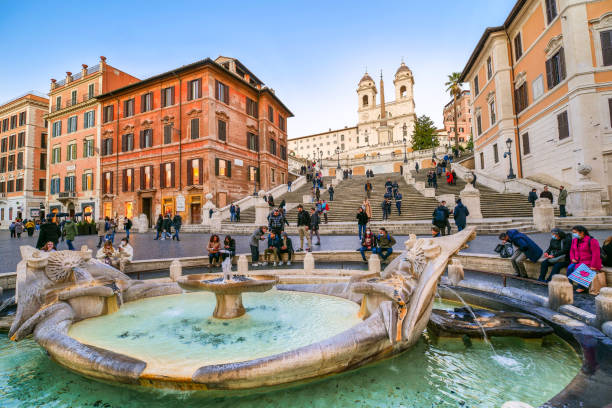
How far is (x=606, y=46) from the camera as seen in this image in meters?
15.4

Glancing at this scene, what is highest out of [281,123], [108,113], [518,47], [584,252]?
[518,47]

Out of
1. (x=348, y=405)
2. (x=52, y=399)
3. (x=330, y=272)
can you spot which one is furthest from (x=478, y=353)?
(x=52, y=399)

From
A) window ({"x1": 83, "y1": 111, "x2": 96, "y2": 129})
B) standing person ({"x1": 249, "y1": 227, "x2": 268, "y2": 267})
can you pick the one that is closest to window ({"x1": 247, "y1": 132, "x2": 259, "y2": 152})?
window ({"x1": 83, "y1": 111, "x2": 96, "y2": 129})

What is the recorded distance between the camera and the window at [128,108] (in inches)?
1140

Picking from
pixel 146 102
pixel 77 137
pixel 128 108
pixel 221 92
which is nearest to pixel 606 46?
pixel 221 92

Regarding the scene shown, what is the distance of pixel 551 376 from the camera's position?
2.68 meters

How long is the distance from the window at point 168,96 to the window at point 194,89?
2.07 m

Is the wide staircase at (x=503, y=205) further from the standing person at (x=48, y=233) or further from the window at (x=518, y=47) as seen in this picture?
the standing person at (x=48, y=233)

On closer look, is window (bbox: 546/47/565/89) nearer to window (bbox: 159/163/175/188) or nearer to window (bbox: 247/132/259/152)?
window (bbox: 247/132/259/152)

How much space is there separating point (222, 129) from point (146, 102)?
872 cm

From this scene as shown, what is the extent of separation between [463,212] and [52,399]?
1194cm

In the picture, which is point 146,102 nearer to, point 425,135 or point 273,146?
point 273,146

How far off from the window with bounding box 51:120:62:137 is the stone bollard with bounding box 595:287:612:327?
44.6 meters

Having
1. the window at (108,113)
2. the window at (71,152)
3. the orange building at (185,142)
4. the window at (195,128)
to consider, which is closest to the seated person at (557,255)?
the orange building at (185,142)
